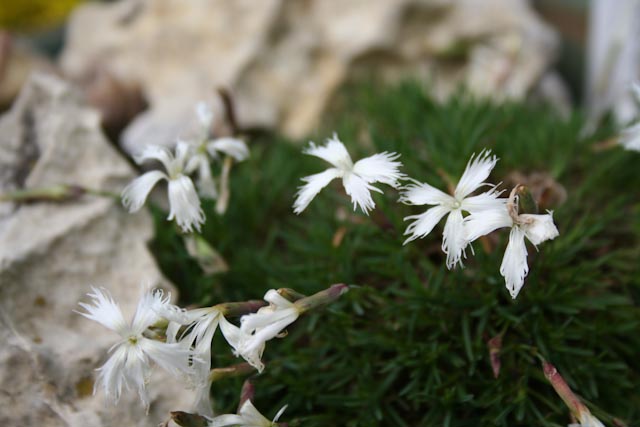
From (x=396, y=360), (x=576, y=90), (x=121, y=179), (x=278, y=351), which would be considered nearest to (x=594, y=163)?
(x=396, y=360)

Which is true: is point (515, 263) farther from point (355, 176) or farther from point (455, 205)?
point (355, 176)

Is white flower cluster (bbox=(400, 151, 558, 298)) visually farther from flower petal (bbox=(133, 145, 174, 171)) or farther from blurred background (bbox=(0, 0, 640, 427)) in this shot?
flower petal (bbox=(133, 145, 174, 171))

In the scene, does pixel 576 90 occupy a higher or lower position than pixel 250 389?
lower

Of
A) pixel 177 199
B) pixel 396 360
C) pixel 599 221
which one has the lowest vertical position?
pixel 396 360

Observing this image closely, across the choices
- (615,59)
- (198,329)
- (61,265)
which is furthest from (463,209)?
(615,59)

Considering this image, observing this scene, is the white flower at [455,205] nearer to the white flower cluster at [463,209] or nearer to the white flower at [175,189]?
the white flower cluster at [463,209]

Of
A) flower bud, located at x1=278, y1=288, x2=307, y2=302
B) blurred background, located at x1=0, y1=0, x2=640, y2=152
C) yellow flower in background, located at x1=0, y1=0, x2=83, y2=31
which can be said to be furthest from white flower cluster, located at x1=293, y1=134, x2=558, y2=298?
yellow flower in background, located at x1=0, y1=0, x2=83, y2=31

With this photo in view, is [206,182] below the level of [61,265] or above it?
above

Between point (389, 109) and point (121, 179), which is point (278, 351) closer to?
point (121, 179)
